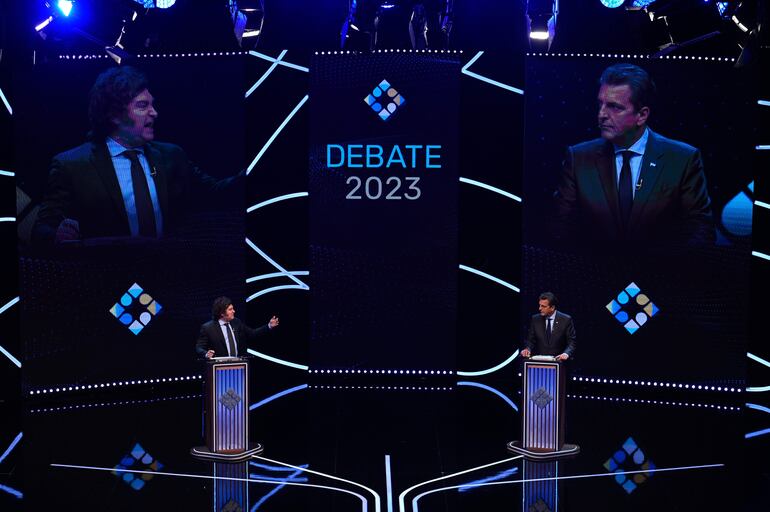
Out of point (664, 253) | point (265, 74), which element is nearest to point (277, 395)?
point (265, 74)

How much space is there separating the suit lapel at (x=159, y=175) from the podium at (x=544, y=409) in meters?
3.66

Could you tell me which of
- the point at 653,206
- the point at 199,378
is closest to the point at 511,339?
the point at 653,206

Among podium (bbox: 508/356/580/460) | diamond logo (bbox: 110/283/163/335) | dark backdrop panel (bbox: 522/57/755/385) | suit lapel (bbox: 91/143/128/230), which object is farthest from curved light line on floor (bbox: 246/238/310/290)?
podium (bbox: 508/356/580/460)

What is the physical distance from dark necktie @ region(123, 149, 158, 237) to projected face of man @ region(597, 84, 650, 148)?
4.04 m

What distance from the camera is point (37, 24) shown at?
7.96m

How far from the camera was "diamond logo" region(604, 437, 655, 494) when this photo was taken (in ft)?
21.7

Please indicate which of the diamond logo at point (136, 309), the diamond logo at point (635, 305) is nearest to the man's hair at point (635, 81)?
the diamond logo at point (635, 305)

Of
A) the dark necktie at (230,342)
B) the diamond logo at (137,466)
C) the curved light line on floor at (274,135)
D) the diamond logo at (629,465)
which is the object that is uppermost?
the curved light line on floor at (274,135)

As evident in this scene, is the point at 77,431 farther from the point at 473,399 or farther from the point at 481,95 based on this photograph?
the point at 481,95

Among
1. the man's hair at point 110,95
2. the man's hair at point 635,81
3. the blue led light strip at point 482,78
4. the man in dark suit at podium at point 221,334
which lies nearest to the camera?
the man in dark suit at podium at point 221,334

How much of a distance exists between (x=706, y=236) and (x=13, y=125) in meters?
5.94

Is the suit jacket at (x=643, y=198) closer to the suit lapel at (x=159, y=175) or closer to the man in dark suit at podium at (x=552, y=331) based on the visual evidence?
the man in dark suit at podium at (x=552, y=331)

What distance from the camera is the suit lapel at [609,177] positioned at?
9.13 meters

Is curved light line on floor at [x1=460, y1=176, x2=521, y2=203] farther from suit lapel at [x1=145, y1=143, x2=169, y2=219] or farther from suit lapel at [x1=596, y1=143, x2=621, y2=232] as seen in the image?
suit lapel at [x1=145, y1=143, x2=169, y2=219]
